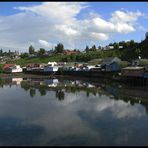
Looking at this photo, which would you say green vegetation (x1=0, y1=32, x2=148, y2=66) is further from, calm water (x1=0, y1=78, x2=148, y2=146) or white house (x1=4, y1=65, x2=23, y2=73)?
calm water (x1=0, y1=78, x2=148, y2=146)

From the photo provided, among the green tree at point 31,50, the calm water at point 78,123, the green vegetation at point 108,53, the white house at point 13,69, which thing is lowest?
the calm water at point 78,123

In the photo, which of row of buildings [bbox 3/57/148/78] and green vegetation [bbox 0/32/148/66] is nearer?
row of buildings [bbox 3/57/148/78]

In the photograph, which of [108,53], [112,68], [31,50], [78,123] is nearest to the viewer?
[78,123]

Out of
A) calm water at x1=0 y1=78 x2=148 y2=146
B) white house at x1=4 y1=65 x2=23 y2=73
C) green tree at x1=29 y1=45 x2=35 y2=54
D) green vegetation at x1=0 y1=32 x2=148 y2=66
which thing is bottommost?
calm water at x1=0 y1=78 x2=148 y2=146

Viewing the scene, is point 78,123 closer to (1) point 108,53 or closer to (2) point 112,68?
(2) point 112,68

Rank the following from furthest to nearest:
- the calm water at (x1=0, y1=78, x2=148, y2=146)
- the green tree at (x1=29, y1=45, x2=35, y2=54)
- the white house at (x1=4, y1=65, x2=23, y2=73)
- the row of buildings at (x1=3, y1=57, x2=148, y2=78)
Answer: the green tree at (x1=29, y1=45, x2=35, y2=54) → the white house at (x1=4, y1=65, x2=23, y2=73) → the row of buildings at (x1=3, y1=57, x2=148, y2=78) → the calm water at (x1=0, y1=78, x2=148, y2=146)

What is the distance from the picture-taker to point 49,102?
26719 mm

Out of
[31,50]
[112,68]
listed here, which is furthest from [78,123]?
[31,50]

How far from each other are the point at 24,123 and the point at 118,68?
105 ft

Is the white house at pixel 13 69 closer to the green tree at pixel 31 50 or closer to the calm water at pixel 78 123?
the green tree at pixel 31 50

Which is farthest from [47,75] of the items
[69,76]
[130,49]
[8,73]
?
[130,49]

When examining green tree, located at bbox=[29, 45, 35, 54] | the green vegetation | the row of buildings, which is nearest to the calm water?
the row of buildings

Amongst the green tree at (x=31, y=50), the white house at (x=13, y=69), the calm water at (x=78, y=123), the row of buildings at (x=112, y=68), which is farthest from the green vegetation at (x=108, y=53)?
the calm water at (x=78, y=123)

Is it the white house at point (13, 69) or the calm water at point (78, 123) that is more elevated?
the white house at point (13, 69)
